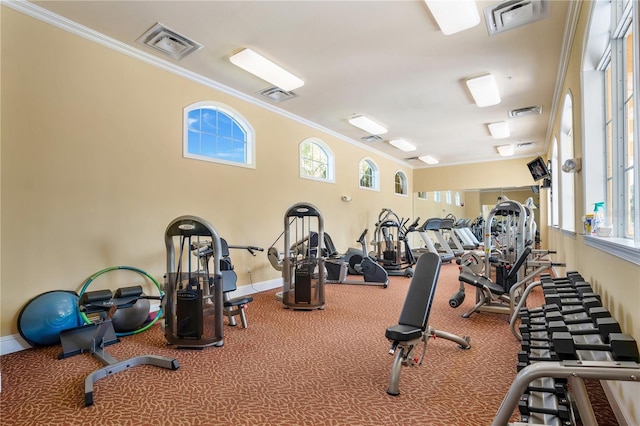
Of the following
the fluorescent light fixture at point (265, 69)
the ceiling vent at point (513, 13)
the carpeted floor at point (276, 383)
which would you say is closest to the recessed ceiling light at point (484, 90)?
the ceiling vent at point (513, 13)

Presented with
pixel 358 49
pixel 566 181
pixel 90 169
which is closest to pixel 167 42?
pixel 90 169

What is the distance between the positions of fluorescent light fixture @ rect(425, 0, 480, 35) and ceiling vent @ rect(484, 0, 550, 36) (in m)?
0.18

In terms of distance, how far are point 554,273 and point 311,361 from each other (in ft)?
20.2

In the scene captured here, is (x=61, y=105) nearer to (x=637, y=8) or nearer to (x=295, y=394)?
(x=295, y=394)

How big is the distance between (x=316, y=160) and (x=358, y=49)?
346 centimetres

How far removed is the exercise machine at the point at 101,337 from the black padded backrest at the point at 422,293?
1.96 metres

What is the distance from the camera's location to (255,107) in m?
5.63

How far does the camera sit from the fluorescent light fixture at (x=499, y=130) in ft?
22.5

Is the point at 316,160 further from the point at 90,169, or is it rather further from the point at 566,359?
the point at 566,359

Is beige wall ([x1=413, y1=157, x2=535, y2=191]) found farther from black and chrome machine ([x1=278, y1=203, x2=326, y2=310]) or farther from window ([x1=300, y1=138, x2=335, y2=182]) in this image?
black and chrome machine ([x1=278, y1=203, x2=326, y2=310])

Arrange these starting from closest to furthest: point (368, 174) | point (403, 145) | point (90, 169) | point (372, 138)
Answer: point (90, 169) < point (372, 138) < point (403, 145) < point (368, 174)

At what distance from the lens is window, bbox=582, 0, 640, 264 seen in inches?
92.6

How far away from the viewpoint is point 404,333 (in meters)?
2.39

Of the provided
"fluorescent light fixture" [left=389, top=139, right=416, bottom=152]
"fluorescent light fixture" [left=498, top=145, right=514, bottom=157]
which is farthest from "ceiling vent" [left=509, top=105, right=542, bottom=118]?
"fluorescent light fixture" [left=498, top=145, right=514, bottom=157]
